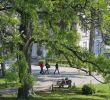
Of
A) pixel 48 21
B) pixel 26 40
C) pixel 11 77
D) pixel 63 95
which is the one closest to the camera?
pixel 11 77

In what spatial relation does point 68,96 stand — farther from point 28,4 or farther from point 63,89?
point 28,4

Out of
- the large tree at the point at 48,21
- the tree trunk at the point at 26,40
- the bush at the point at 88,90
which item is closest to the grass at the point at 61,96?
the bush at the point at 88,90

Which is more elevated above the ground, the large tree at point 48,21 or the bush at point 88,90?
the large tree at point 48,21

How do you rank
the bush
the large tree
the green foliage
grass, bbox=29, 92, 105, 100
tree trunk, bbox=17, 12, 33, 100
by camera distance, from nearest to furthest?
the large tree
the green foliage
tree trunk, bbox=17, 12, 33, 100
grass, bbox=29, 92, 105, 100
the bush

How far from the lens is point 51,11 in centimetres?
2075

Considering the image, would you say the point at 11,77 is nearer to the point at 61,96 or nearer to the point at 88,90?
the point at 61,96

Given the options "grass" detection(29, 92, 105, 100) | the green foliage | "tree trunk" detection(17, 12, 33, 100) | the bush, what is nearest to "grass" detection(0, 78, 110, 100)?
"grass" detection(29, 92, 105, 100)

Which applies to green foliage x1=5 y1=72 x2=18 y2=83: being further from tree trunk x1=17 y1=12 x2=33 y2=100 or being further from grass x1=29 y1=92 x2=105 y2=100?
grass x1=29 y1=92 x2=105 y2=100

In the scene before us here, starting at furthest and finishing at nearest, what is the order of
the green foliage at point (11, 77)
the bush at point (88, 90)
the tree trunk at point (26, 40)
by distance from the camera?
the bush at point (88, 90)
the tree trunk at point (26, 40)
the green foliage at point (11, 77)

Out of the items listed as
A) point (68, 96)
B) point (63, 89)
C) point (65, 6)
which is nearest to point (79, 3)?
point (65, 6)

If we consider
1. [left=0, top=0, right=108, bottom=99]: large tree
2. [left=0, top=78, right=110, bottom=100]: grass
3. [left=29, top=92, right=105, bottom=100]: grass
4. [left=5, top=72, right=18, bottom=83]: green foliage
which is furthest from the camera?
[left=29, top=92, right=105, bottom=100]: grass

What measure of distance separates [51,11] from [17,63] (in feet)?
10.1

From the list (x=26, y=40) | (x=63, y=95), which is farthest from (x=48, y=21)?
(x=63, y=95)

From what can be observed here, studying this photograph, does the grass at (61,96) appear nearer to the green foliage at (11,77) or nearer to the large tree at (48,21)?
the large tree at (48,21)
